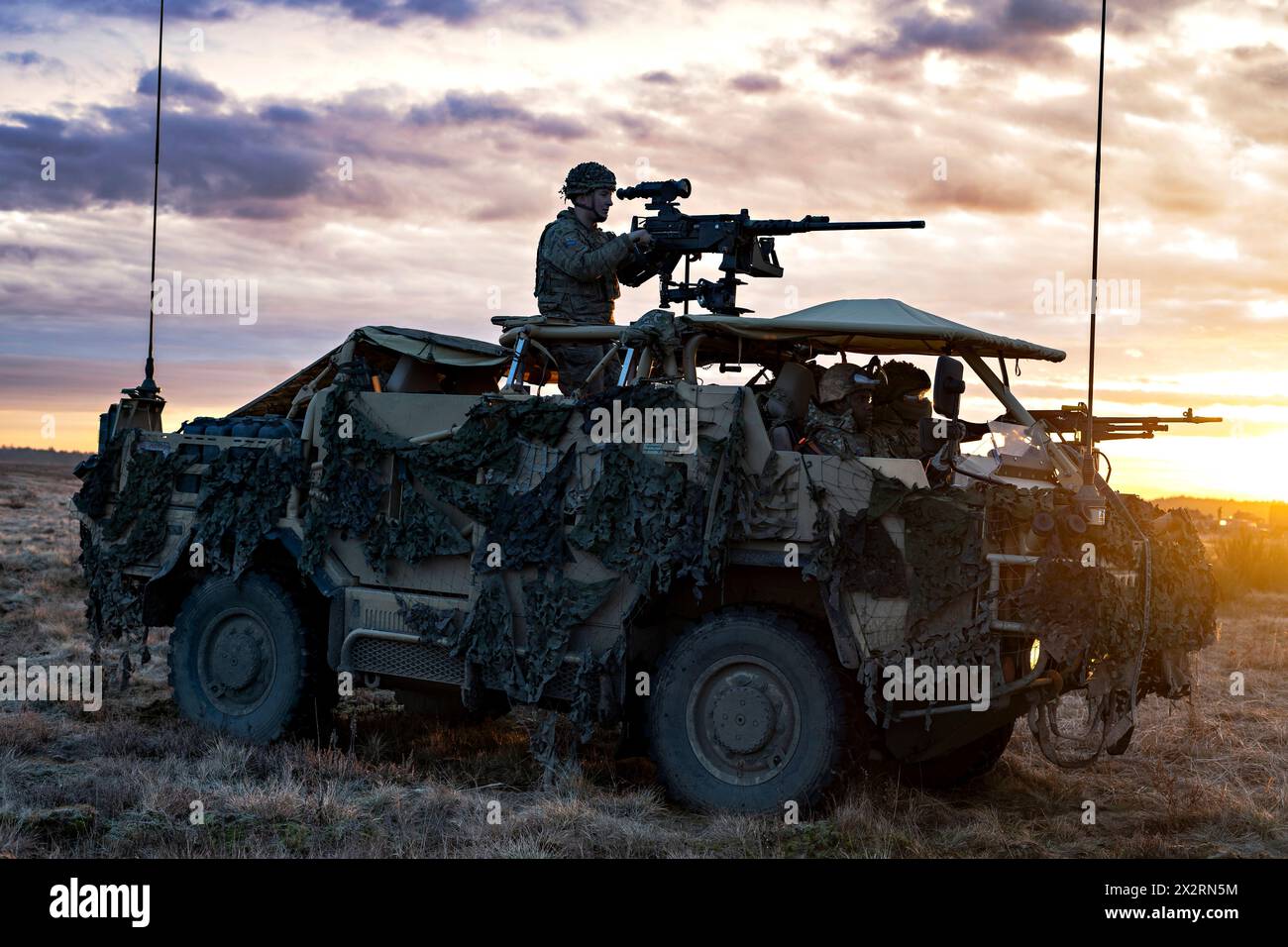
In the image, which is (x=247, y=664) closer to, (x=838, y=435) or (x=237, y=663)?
(x=237, y=663)

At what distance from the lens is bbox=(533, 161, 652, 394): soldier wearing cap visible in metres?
9.23

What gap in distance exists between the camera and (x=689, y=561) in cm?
753

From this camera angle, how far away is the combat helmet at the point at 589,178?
386 inches

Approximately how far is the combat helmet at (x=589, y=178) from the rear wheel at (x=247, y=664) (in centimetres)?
355

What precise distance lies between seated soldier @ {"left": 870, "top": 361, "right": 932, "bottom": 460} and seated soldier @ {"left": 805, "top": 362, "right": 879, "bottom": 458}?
162mm

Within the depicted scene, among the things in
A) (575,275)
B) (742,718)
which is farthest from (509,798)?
(575,275)

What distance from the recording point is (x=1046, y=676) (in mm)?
7371

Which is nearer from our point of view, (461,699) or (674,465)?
(674,465)

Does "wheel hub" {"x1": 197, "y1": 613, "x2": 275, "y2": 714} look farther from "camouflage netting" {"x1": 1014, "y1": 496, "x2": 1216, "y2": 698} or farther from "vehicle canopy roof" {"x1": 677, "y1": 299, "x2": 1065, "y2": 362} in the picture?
"camouflage netting" {"x1": 1014, "y1": 496, "x2": 1216, "y2": 698}

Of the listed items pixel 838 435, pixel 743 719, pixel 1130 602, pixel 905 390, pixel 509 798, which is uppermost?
pixel 905 390

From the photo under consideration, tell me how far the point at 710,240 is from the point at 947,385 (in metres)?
2.49

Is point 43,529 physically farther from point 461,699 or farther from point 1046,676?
point 1046,676
